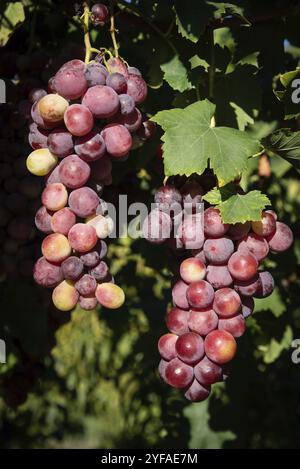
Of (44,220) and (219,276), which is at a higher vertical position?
(44,220)

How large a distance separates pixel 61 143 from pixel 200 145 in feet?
1.00

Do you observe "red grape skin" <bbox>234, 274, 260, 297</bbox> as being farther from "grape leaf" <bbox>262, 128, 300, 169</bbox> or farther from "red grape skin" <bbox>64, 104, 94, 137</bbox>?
"red grape skin" <bbox>64, 104, 94, 137</bbox>

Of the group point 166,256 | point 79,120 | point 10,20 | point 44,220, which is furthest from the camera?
point 166,256

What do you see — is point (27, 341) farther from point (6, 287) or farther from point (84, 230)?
point (84, 230)

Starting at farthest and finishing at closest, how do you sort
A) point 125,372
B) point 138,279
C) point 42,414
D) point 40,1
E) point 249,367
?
point 42,414 < point 125,372 < point 138,279 < point 249,367 < point 40,1

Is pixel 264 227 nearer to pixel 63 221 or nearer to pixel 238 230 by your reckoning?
pixel 238 230

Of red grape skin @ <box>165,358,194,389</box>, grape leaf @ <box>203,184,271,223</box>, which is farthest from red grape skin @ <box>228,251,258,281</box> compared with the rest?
red grape skin @ <box>165,358,194,389</box>

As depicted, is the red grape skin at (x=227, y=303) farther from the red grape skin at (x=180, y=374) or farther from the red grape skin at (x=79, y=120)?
the red grape skin at (x=79, y=120)

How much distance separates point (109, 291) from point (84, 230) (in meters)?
0.14

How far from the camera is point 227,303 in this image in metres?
1.35

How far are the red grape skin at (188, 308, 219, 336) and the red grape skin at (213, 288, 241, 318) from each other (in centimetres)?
2

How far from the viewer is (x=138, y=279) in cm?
286

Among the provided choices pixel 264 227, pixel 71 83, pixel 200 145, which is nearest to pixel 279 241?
pixel 264 227

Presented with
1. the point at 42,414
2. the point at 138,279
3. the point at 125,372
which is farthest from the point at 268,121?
the point at 42,414
